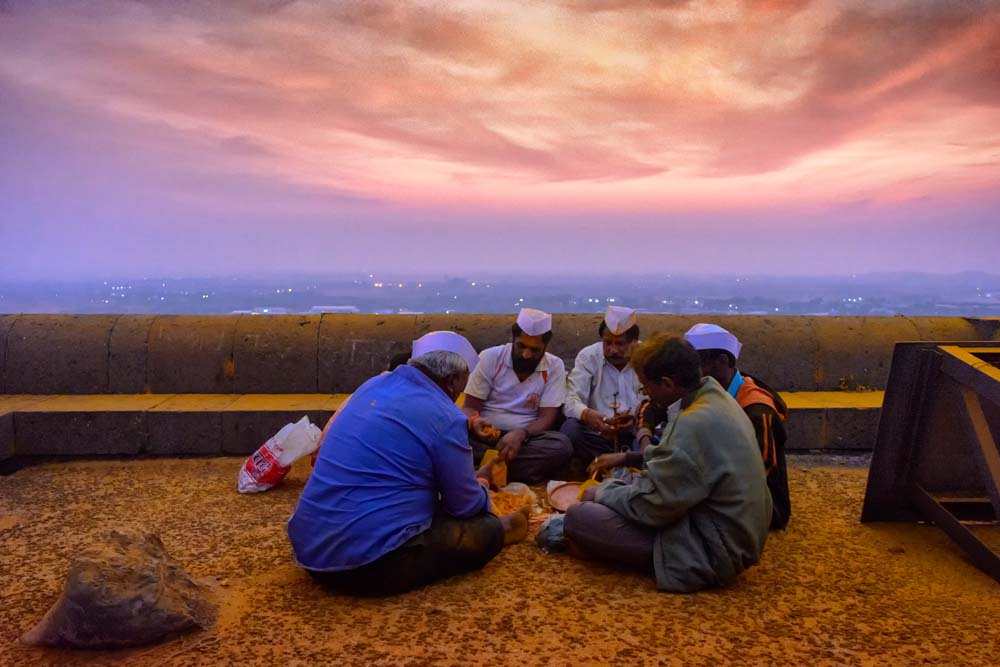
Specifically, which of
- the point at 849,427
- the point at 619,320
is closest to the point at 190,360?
the point at 619,320

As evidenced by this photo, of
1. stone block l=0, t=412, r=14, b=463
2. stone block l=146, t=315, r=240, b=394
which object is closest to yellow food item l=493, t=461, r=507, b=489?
stone block l=146, t=315, r=240, b=394

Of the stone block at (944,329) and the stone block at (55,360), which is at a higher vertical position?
the stone block at (944,329)

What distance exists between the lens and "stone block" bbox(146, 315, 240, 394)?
21.0ft

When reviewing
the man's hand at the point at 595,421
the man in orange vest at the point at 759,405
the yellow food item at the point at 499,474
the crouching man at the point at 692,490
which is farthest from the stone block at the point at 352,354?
the crouching man at the point at 692,490

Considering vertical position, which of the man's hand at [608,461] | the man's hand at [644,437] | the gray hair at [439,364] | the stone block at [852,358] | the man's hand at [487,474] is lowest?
the man's hand at [487,474]

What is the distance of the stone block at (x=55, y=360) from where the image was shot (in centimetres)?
630

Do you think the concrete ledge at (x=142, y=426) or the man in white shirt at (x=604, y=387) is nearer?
the man in white shirt at (x=604, y=387)

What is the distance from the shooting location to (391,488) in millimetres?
3197

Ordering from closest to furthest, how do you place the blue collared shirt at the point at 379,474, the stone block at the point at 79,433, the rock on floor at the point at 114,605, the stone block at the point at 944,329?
1. the rock on floor at the point at 114,605
2. the blue collared shirt at the point at 379,474
3. the stone block at the point at 79,433
4. the stone block at the point at 944,329

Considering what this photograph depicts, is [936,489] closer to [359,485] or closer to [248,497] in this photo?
[359,485]

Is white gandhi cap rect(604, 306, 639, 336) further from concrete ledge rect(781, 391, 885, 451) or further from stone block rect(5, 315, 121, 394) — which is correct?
stone block rect(5, 315, 121, 394)

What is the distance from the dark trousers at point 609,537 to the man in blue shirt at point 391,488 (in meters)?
0.59

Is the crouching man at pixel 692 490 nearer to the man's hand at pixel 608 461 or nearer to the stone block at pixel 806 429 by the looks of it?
the man's hand at pixel 608 461

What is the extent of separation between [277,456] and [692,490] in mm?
2851
